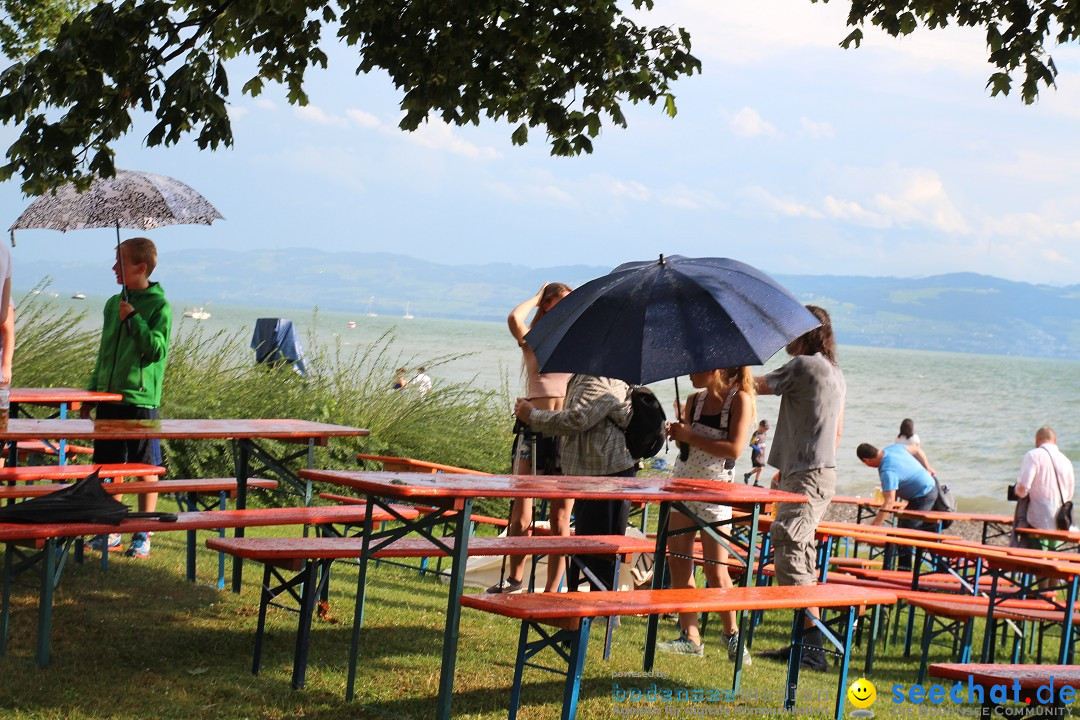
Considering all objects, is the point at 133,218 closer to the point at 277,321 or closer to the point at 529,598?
the point at 529,598

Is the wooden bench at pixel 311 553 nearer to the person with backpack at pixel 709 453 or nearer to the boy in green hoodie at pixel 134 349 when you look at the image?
the person with backpack at pixel 709 453

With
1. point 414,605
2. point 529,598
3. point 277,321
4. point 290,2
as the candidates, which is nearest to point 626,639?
point 414,605

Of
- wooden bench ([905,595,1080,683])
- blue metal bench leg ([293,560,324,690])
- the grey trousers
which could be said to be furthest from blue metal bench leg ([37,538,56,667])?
wooden bench ([905,595,1080,683])

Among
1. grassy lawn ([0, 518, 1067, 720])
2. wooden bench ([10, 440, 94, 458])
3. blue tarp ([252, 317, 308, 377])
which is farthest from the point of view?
blue tarp ([252, 317, 308, 377])

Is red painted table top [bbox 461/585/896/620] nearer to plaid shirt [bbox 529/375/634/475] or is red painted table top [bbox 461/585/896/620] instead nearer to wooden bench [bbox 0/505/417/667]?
wooden bench [bbox 0/505/417/667]

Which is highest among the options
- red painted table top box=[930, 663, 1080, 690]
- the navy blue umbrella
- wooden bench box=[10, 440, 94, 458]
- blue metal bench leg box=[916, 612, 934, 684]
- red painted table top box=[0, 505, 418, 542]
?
the navy blue umbrella

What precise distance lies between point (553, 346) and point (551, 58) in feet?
8.14

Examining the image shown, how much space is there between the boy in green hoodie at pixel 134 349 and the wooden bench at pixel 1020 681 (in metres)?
4.83

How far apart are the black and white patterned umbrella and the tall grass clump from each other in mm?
3590

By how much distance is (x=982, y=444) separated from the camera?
180ft

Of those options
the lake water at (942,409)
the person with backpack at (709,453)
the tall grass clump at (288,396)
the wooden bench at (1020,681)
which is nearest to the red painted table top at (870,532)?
the person with backpack at (709,453)

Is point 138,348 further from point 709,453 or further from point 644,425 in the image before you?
point 709,453

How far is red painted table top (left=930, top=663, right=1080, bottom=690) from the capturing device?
3.57m

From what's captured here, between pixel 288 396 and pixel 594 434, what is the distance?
705 cm
